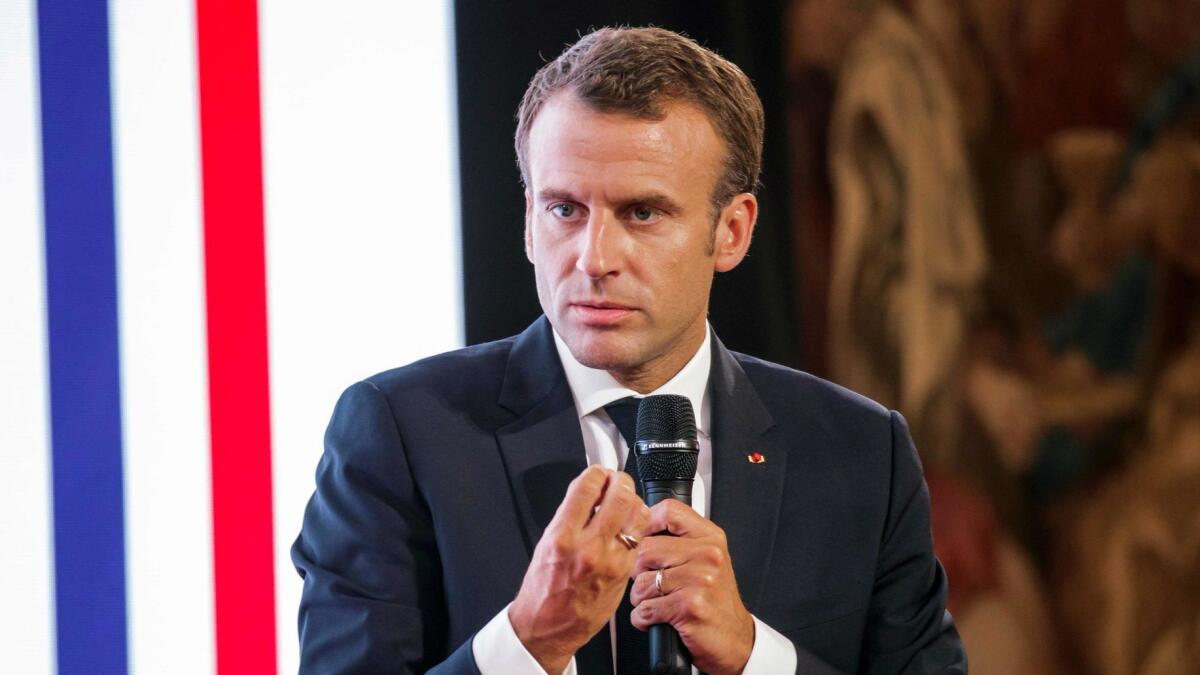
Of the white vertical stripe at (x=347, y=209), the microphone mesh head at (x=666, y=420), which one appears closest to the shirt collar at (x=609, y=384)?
the microphone mesh head at (x=666, y=420)

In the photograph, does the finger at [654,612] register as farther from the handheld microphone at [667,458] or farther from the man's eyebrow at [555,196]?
the man's eyebrow at [555,196]

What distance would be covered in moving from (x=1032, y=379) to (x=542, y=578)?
2.15 meters

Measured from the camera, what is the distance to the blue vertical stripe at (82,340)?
244 centimetres

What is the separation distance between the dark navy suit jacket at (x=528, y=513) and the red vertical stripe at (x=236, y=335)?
0.66 m

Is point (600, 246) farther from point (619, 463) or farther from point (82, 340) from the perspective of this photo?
point (82, 340)

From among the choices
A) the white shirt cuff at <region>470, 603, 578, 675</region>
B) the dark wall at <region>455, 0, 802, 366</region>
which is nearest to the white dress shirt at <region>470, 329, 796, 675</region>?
the white shirt cuff at <region>470, 603, 578, 675</region>

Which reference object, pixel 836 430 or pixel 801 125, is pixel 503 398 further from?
pixel 801 125

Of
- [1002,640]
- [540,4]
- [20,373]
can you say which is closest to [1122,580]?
[1002,640]

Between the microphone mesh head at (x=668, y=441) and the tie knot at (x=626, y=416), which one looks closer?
the microphone mesh head at (x=668, y=441)

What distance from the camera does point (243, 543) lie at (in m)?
2.54

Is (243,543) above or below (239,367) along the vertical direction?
below

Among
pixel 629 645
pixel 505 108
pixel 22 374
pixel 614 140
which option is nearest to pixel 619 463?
pixel 629 645

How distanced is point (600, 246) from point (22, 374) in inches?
48.6

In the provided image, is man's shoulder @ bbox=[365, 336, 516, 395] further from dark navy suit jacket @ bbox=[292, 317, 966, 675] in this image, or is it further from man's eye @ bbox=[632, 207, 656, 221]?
man's eye @ bbox=[632, 207, 656, 221]
